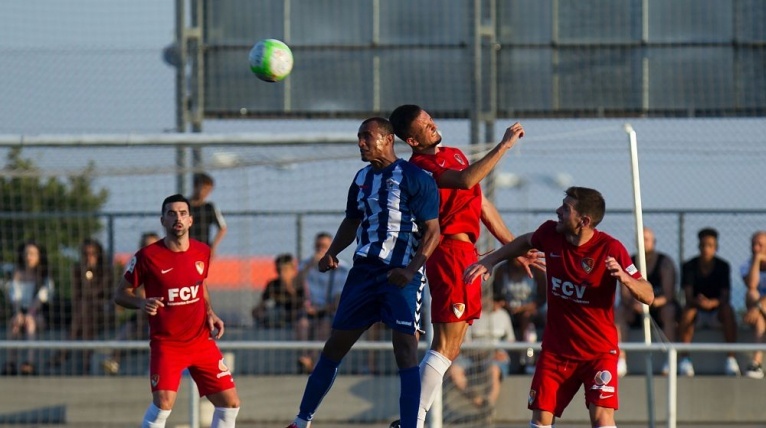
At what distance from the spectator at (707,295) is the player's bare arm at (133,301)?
20.8ft

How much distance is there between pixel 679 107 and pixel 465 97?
2.65 metres

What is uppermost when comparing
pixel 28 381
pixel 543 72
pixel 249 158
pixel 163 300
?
pixel 543 72

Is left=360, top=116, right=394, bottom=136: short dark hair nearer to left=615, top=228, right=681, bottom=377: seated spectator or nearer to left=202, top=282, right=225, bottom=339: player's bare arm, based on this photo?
left=202, top=282, right=225, bottom=339: player's bare arm

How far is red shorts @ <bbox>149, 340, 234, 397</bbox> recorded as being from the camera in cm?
974

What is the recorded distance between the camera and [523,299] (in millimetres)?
14227

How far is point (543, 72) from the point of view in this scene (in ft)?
52.5

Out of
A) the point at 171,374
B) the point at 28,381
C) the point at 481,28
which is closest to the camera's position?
the point at 171,374

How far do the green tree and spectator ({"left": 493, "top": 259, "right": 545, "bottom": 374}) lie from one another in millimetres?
4633

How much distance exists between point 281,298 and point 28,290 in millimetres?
2865

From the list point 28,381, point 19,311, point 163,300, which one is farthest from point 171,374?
point 19,311

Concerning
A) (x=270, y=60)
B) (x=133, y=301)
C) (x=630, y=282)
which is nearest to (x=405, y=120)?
(x=630, y=282)

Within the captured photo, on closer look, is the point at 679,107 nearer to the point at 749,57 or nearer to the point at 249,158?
the point at 749,57

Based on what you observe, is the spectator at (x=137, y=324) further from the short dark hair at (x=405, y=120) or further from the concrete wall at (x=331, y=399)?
the short dark hair at (x=405, y=120)

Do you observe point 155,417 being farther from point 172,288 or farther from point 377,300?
point 377,300
